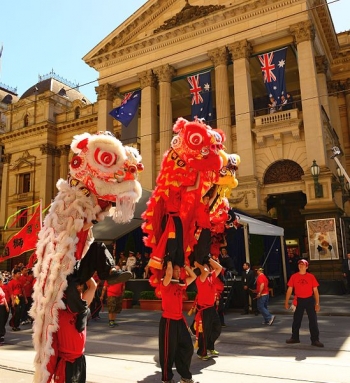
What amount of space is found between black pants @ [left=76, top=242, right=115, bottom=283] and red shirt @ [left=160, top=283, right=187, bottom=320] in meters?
1.68

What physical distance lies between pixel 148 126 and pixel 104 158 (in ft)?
77.3

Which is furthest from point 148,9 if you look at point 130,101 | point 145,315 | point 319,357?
point 319,357

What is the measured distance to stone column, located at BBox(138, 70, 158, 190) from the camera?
1017 inches

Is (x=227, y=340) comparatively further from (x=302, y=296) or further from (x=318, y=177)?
(x=318, y=177)

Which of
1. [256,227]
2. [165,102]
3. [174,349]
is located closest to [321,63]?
[165,102]

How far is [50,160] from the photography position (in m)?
37.8

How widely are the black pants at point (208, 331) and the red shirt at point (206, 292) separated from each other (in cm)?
13

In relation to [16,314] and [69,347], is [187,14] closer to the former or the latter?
[16,314]

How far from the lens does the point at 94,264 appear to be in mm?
3576

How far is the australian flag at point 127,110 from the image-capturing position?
1032 inches

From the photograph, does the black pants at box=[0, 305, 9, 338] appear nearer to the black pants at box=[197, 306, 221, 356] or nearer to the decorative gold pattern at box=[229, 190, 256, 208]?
the black pants at box=[197, 306, 221, 356]

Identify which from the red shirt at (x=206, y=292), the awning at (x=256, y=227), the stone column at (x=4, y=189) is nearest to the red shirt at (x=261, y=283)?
the awning at (x=256, y=227)

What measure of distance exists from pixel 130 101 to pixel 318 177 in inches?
553

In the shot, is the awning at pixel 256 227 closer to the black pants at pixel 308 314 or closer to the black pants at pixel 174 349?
the black pants at pixel 308 314
